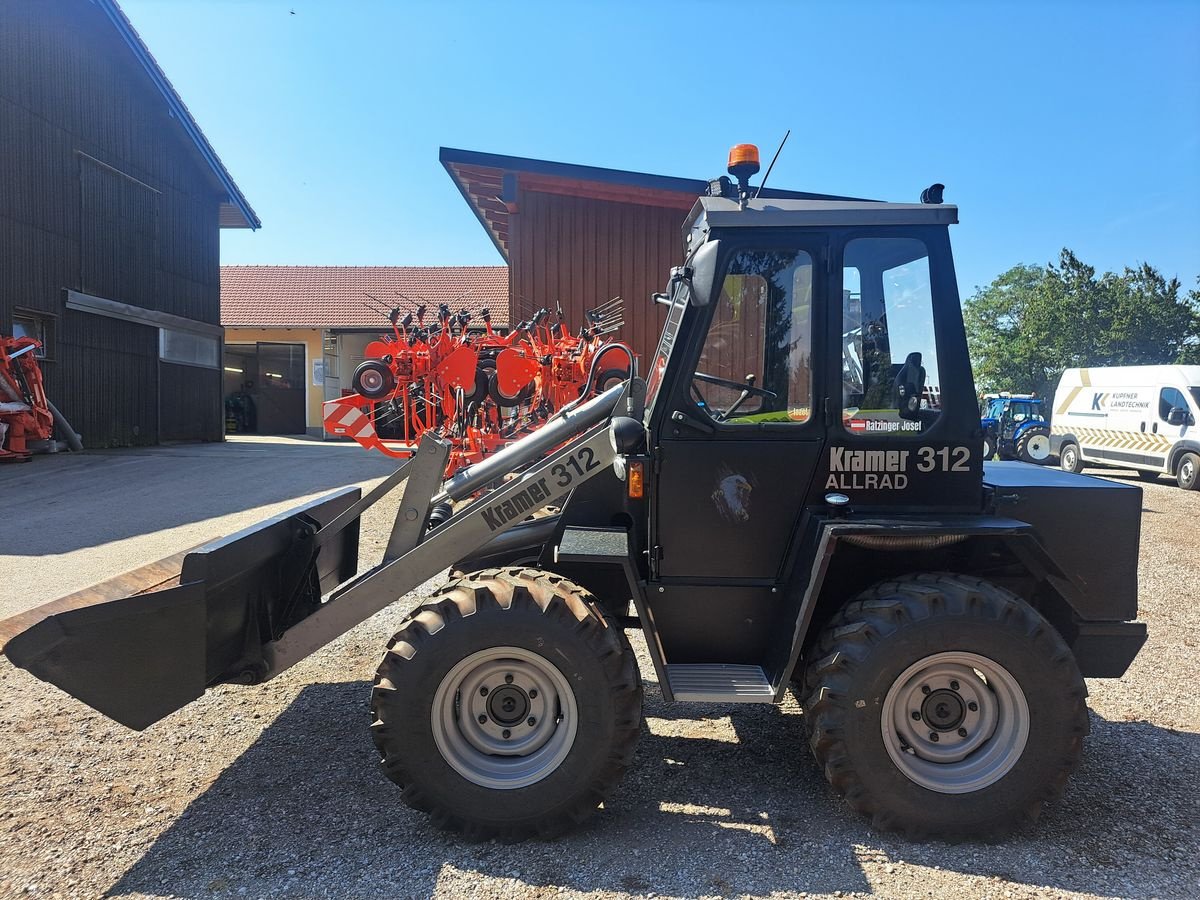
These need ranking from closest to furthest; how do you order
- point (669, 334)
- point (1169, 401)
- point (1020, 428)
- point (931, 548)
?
point (931, 548)
point (669, 334)
point (1169, 401)
point (1020, 428)

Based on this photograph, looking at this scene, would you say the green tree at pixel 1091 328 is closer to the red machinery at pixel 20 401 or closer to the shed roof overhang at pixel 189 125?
the shed roof overhang at pixel 189 125

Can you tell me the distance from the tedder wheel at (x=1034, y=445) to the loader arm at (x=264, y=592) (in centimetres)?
1933

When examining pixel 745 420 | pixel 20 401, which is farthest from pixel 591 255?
pixel 745 420

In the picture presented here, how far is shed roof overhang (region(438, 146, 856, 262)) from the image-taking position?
13.0 m

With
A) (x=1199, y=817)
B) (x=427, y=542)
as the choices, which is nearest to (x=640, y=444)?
(x=427, y=542)

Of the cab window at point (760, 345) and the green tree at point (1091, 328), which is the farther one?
the green tree at point (1091, 328)

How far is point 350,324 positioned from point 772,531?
2349 cm

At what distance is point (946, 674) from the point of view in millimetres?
2844

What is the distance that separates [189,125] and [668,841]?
21734 mm

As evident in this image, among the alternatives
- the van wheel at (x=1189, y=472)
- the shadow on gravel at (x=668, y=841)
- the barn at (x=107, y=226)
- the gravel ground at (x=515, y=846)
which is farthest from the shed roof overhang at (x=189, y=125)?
the van wheel at (x=1189, y=472)

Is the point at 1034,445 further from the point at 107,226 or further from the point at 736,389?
the point at 107,226

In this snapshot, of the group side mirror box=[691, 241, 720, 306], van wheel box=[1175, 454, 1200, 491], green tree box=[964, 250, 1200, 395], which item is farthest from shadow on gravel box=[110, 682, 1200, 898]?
green tree box=[964, 250, 1200, 395]

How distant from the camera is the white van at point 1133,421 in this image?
14273 millimetres

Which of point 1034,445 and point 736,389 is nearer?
point 736,389
